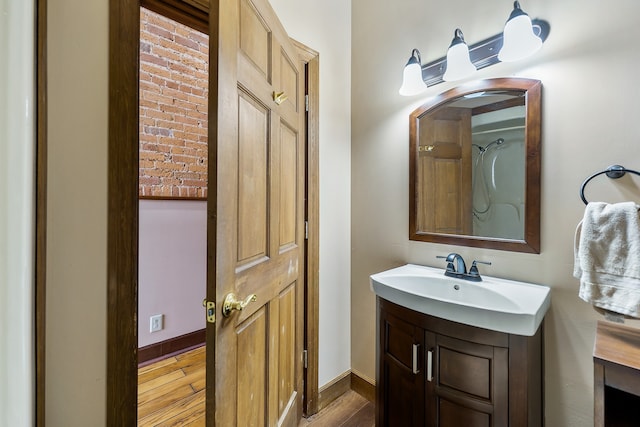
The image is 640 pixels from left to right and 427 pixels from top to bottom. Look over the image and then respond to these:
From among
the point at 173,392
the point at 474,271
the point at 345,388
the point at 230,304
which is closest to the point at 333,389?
the point at 345,388

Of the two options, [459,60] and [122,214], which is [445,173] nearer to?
[459,60]

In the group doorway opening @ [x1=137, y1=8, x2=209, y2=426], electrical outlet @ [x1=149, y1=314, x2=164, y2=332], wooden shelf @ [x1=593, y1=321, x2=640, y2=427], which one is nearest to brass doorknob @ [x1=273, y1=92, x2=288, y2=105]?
doorway opening @ [x1=137, y1=8, x2=209, y2=426]

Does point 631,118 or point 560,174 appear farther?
point 560,174

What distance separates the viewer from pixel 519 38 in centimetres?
109

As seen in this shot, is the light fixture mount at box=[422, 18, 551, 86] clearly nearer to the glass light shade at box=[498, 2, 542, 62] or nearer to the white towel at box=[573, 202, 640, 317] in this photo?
the glass light shade at box=[498, 2, 542, 62]

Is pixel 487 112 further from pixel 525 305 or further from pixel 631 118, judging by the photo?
pixel 525 305

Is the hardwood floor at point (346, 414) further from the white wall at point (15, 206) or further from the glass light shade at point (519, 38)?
the glass light shade at point (519, 38)

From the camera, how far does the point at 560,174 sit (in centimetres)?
108

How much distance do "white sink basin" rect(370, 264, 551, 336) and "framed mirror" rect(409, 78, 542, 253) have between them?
0.18 m

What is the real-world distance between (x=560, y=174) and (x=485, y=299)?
60cm

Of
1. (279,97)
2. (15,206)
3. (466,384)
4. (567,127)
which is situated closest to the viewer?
(15,206)

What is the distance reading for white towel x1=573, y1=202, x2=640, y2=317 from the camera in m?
0.79

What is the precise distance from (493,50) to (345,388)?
2.11 m

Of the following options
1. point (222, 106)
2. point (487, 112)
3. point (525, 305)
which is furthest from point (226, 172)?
point (487, 112)
